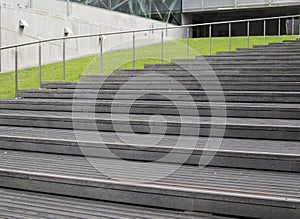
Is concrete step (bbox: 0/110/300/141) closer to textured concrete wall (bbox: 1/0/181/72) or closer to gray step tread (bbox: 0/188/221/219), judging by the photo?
gray step tread (bbox: 0/188/221/219)

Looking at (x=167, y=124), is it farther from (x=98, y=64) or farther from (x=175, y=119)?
(x=98, y=64)

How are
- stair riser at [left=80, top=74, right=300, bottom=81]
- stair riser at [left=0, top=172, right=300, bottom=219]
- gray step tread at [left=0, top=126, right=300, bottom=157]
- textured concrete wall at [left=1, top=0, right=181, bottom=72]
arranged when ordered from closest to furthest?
stair riser at [left=0, top=172, right=300, bottom=219] → gray step tread at [left=0, top=126, right=300, bottom=157] → stair riser at [left=80, top=74, right=300, bottom=81] → textured concrete wall at [left=1, top=0, right=181, bottom=72]

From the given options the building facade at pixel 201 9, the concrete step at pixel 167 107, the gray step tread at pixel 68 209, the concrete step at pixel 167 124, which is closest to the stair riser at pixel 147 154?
the concrete step at pixel 167 124

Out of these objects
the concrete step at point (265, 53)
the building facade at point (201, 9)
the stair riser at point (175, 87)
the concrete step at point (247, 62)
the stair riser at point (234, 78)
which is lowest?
the stair riser at point (175, 87)

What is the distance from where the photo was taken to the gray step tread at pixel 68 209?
2.60 meters

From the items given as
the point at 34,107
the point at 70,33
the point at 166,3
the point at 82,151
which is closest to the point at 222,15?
the point at 166,3

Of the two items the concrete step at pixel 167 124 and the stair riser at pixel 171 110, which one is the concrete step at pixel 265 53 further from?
the concrete step at pixel 167 124

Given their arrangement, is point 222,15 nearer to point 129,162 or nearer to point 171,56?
point 171,56

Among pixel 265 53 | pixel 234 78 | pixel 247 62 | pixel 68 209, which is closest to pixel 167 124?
pixel 68 209

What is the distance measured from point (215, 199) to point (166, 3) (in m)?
18.3

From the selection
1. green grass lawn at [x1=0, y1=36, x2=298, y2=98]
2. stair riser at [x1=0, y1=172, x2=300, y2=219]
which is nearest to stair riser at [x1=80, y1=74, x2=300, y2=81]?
green grass lawn at [x1=0, y1=36, x2=298, y2=98]

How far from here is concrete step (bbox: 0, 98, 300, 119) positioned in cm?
407

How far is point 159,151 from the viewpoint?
11.1 ft

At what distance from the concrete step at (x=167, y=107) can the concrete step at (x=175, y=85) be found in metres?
0.67
